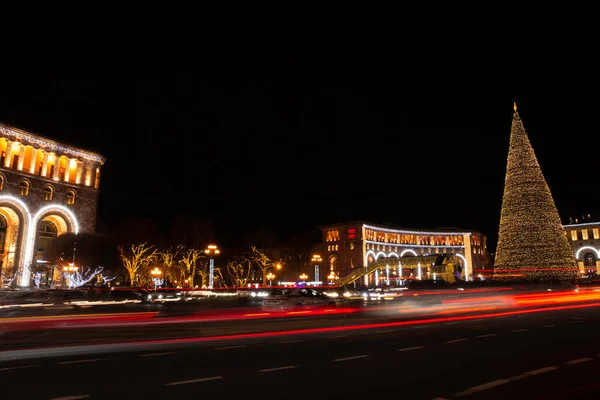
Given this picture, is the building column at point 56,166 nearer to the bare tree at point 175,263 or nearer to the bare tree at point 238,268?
the bare tree at point 175,263

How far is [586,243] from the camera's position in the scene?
97.8 meters

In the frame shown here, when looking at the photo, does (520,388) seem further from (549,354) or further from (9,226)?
(9,226)

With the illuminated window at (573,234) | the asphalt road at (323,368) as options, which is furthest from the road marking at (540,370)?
the illuminated window at (573,234)

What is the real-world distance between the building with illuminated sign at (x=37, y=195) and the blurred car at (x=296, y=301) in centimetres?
3598

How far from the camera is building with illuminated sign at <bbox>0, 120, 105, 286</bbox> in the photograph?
46625mm

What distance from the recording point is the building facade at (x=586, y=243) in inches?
3770

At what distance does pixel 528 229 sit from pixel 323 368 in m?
40.1

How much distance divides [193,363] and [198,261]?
6741 centimetres

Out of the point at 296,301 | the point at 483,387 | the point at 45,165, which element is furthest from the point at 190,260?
the point at 483,387

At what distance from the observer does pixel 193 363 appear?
9.35 metres

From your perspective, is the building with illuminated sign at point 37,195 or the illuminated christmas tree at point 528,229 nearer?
the illuminated christmas tree at point 528,229

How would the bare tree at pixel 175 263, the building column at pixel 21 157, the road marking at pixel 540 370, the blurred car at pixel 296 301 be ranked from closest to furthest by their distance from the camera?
the road marking at pixel 540 370
the blurred car at pixel 296 301
the building column at pixel 21 157
the bare tree at pixel 175 263

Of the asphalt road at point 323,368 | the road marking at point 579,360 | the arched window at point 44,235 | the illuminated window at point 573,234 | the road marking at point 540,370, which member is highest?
the illuminated window at point 573,234

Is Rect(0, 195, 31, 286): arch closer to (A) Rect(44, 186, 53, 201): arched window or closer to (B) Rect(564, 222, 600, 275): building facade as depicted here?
(A) Rect(44, 186, 53, 201): arched window
